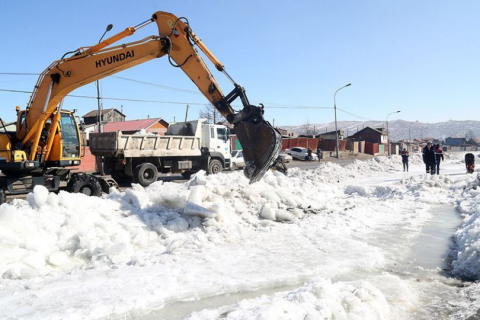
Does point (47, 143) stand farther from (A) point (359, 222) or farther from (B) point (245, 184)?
(A) point (359, 222)

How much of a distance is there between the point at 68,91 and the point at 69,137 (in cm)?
128

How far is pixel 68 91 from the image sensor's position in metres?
9.69

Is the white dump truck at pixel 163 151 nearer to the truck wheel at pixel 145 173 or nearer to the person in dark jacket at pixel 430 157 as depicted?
the truck wheel at pixel 145 173

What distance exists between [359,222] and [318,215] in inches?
39.1

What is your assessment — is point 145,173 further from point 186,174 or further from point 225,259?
point 225,259

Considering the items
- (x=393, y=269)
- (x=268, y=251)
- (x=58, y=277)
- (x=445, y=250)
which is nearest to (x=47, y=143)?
(x=58, y=277)

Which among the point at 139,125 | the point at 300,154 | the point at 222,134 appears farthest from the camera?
the point at 139,125

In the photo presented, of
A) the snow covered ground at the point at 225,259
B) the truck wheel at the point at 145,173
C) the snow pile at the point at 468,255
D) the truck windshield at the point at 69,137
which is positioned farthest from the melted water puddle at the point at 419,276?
the truck wheel at the point at 145,173

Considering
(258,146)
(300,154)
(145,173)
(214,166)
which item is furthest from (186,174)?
(300,154)

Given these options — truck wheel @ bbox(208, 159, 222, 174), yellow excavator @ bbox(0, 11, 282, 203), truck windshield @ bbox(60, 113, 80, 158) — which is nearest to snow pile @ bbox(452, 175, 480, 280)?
yellow excavator @ bbox(0, 11, 282, 203)

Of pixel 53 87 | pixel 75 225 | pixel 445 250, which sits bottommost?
pixel 445 250

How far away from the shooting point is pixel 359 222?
318 inches

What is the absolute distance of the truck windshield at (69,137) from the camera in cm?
998

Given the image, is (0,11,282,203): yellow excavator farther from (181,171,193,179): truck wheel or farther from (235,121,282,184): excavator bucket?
(181,171,193,179): truck wheel
